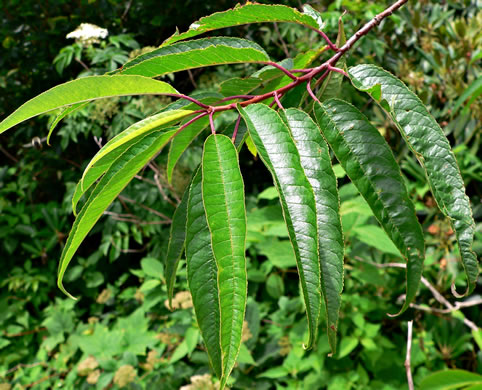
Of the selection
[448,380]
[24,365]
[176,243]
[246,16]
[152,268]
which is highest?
[246,16]

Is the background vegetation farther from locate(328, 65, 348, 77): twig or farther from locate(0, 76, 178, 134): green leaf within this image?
locate(0, 76, 178, 134): green leaf

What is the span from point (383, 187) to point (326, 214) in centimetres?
7

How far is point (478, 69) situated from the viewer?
1.99m

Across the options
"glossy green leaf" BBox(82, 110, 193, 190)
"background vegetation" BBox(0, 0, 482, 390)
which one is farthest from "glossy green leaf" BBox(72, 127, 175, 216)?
"background vegetation" BBox(0, 0, 482, 390)

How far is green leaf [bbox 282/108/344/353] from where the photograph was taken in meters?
0.38

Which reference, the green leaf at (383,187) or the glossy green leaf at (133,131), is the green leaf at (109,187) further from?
the green leaf at (383,187)

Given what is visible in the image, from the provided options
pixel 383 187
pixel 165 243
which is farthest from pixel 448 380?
pixel 165 243

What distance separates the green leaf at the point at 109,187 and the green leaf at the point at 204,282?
7cm

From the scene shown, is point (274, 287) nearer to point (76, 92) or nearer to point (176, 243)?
point (176, 243)

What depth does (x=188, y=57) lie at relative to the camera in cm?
44

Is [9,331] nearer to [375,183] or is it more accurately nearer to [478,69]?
[375,183]

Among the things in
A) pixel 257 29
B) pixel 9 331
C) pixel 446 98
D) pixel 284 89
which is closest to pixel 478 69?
pixel 446 98

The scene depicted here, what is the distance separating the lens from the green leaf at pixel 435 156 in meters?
0.37

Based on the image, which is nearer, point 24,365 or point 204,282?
point 204,282
